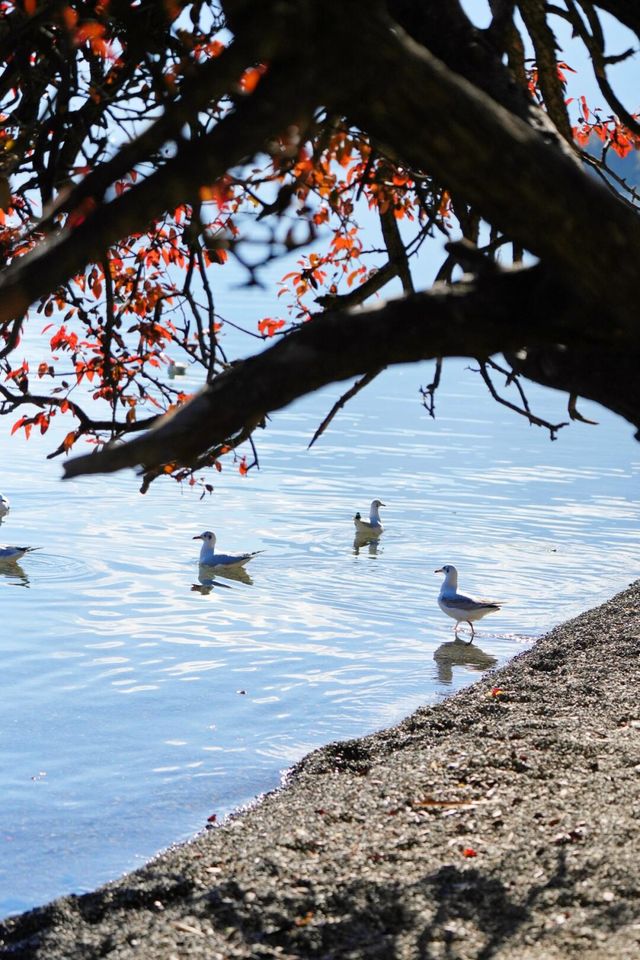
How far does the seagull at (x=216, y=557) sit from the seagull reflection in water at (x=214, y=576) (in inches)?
2.6

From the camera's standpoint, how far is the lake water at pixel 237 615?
9.13 meters

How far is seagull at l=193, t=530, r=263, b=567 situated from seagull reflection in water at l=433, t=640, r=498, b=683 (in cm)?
389

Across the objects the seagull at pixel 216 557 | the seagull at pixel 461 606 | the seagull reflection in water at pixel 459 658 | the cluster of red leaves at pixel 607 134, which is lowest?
the seagull reflection in water at pixel 459 658

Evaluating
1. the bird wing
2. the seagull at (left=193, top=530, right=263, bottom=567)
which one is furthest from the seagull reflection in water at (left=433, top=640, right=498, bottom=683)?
the seagull at (left=193, top=530, right=263, bottom=567)

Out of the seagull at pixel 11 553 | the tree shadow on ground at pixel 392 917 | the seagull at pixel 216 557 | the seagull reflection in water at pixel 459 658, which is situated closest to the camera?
the tree shadow on ground at pixel 392 917

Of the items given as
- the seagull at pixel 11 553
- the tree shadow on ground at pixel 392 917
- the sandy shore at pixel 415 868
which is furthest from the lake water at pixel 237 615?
the tree shadow on ground at pixel 392 917

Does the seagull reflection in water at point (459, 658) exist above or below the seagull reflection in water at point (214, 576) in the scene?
below

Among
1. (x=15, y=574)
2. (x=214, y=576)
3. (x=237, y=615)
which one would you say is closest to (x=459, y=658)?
(x=237, y=615)

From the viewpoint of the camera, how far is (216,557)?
16.8 metres

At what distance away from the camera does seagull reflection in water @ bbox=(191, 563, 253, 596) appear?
1648 cm

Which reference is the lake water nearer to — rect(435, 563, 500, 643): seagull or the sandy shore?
rect(435, 563, 500, 643): seagull

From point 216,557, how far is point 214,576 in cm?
28

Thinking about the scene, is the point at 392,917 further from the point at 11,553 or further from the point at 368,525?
the point at 368,525

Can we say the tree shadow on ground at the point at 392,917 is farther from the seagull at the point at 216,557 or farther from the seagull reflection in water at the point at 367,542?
the seagull reflection in water at the point at 367,542
